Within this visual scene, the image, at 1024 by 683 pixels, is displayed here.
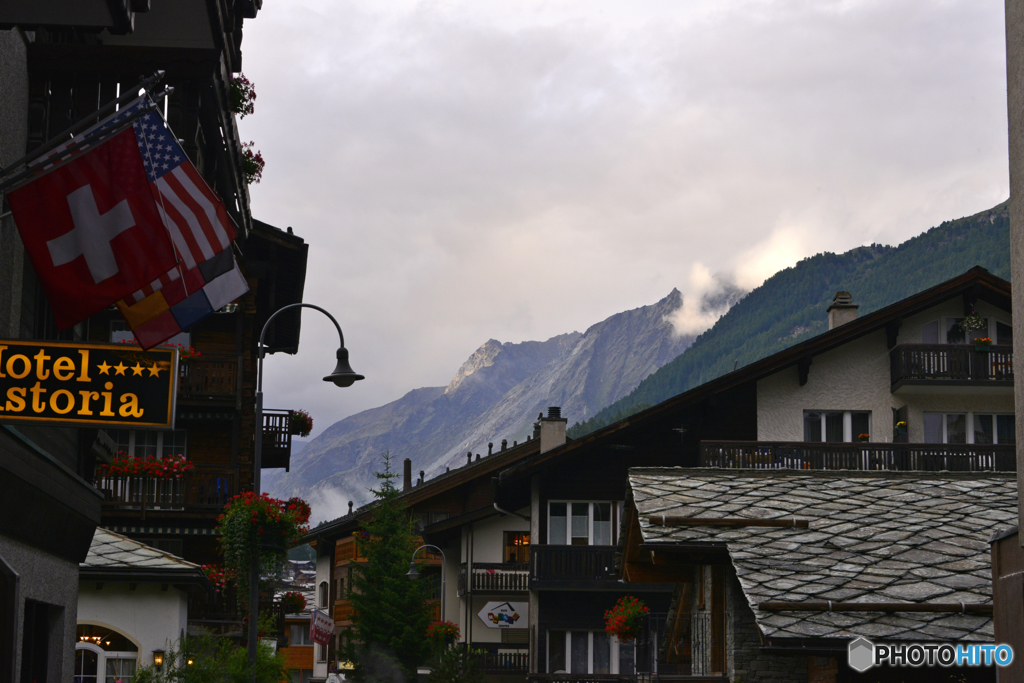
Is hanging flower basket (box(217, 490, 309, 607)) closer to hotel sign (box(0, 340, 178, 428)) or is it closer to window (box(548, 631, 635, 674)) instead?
hotel sign (box(0, 340, 178, 428))

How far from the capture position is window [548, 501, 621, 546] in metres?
36.0

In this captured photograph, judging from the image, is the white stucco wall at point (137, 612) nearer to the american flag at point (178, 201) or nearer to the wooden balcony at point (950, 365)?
the american flag at point (178, 201)

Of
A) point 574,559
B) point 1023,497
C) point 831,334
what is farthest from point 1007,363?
point 1023,497

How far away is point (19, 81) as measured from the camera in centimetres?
1194

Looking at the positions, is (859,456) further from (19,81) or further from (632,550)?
(19,81)

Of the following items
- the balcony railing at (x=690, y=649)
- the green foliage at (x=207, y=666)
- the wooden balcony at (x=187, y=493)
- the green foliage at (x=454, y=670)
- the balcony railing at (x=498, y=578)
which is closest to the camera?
the balcony railing at (x=690, y=649)

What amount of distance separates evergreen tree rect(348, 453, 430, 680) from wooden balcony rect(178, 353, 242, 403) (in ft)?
50.7

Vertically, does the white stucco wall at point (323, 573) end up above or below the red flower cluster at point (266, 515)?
below

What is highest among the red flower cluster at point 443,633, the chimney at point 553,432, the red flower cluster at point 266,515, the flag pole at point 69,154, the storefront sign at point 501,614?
the chimney at point 553,432

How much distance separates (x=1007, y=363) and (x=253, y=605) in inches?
863

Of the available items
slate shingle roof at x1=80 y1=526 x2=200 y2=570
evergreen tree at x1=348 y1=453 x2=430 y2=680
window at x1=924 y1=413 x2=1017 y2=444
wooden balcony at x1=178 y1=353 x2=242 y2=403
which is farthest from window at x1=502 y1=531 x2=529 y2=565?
slate shingle roof at x1=80 y1=526 x2=200 y2=570

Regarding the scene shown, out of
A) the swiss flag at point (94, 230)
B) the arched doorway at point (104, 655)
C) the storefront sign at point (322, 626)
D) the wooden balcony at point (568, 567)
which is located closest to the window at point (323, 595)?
the wooden balcony at point (568, 567)

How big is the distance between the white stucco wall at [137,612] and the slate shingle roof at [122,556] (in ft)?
2.45

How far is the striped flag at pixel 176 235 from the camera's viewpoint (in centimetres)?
941
